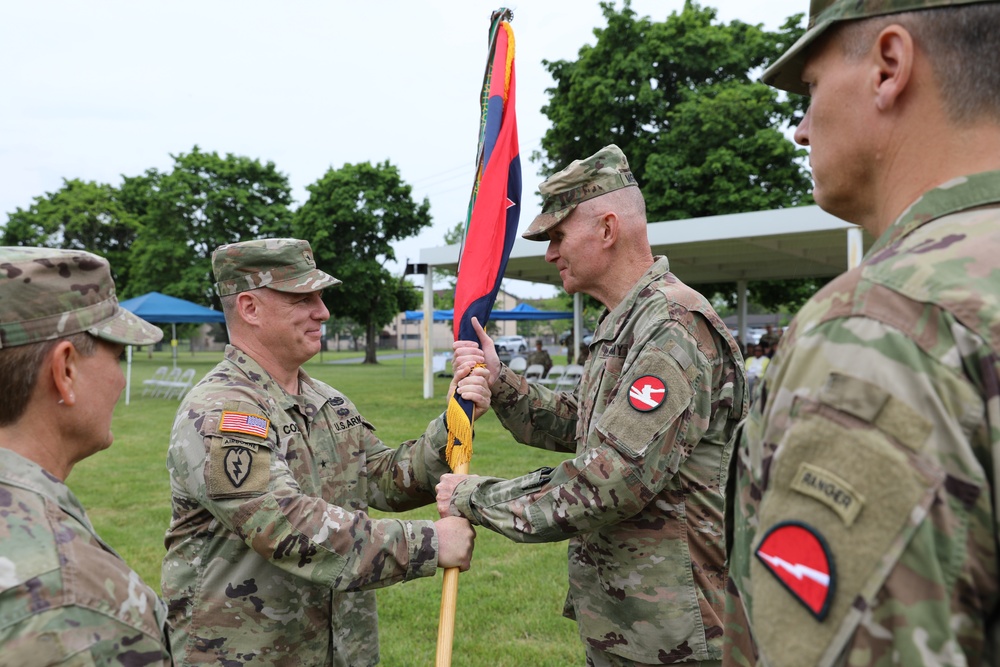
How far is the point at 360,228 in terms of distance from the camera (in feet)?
117

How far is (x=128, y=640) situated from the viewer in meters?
1.38

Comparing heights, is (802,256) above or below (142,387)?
above

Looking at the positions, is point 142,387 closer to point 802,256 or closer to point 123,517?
point 123,517

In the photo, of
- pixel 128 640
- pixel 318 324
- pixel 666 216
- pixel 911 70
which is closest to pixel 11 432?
pixel 128 640

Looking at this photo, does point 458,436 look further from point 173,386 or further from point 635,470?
point 173,386

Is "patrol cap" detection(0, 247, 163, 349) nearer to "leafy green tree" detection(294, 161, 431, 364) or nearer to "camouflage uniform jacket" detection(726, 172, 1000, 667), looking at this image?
"camouflage uniform jacket" detection(726, 172, 1000, 667)

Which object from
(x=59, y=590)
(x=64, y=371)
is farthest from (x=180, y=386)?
(x=59, y=590)

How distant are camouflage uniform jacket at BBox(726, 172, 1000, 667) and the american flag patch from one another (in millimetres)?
1875

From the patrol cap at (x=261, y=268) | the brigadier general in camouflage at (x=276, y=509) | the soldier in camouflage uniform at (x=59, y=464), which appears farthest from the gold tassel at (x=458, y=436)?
the soldier in camouflage uniform at (x=59, y=464)

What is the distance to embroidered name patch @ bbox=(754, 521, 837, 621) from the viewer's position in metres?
0.88

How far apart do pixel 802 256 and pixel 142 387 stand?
19573 millimetres

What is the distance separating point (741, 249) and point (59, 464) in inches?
594

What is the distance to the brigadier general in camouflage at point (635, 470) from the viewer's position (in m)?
2.36

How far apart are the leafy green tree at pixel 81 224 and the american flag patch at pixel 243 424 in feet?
150
